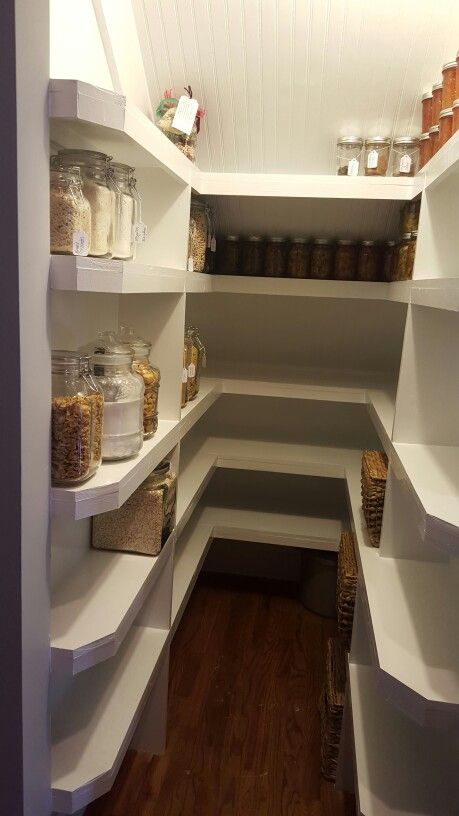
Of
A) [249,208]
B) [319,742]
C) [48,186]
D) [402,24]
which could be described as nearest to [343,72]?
[402,24]

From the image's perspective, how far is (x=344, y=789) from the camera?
5.87 feet

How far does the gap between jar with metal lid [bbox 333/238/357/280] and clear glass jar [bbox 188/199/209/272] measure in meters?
0.54

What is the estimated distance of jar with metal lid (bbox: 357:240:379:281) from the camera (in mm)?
2246

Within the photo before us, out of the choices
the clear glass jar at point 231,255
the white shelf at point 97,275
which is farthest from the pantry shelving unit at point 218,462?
the clear glass jar at point 231,255

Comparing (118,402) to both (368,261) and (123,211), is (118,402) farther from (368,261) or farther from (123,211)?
(368,261)

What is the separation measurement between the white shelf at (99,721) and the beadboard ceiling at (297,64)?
5.30ft

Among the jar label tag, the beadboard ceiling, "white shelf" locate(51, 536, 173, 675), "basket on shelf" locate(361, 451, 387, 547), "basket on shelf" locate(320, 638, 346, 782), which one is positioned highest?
the beadboard ceiling

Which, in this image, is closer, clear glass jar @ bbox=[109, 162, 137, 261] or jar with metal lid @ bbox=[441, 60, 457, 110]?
clear glass jar @ bbox=[109, 162, 137, 261]

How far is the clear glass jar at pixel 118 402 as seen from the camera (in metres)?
1.21

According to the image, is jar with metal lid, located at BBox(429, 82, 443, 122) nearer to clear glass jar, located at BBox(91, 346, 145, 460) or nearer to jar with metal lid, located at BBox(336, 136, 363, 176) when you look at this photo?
jar with metal lid, located at BBox(336, 136, 363, 176)

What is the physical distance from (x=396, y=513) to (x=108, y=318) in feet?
3.20

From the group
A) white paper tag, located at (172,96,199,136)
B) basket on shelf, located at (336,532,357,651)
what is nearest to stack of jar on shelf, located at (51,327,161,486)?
white paper tag, located at (172,96,199,136)

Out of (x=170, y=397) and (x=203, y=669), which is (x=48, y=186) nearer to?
(x=170, y=397)

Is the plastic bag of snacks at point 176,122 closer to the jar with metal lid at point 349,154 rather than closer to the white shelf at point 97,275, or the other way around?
the jar with metal lid at point 349,154
